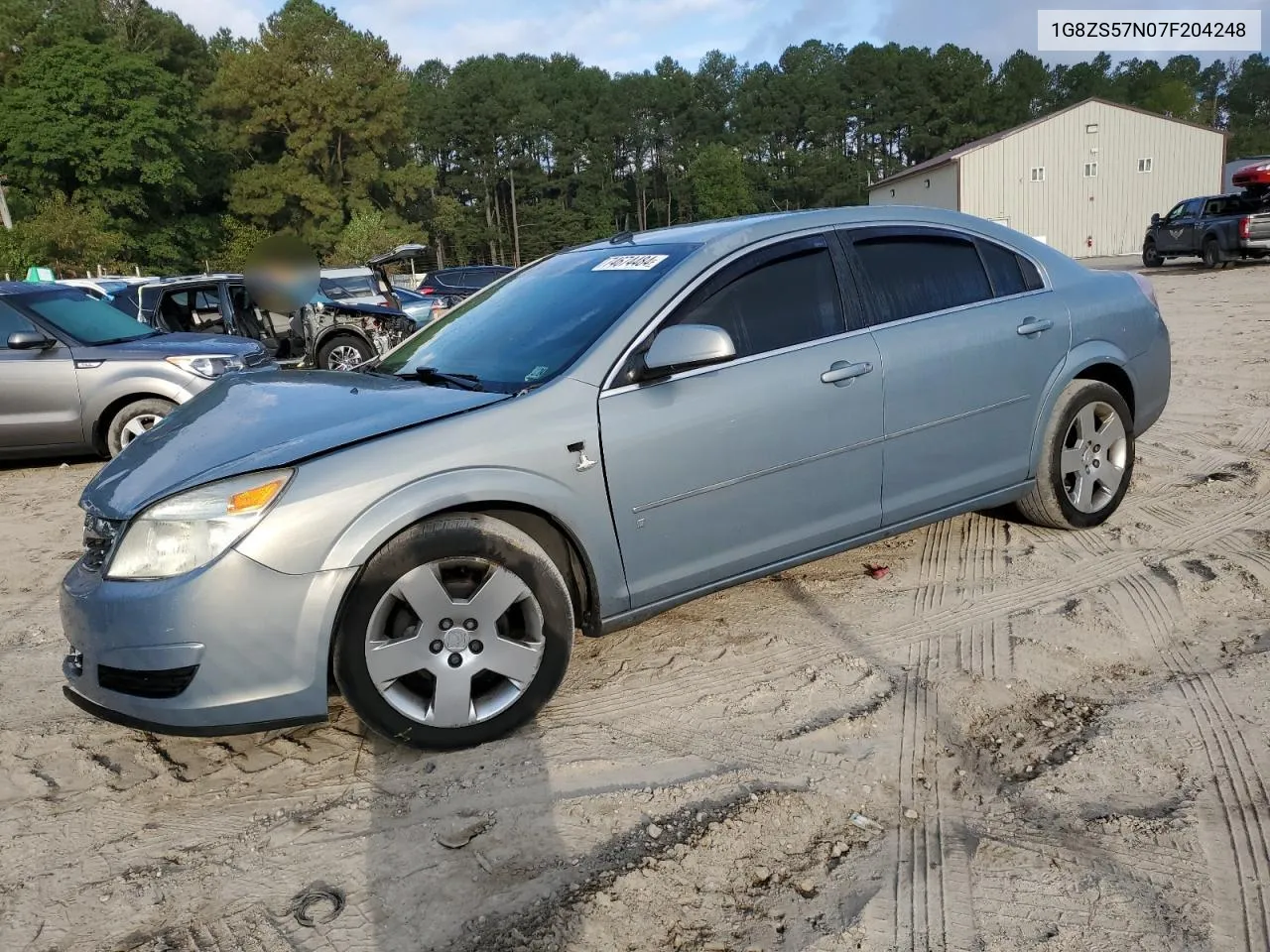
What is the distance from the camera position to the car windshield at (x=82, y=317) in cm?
823

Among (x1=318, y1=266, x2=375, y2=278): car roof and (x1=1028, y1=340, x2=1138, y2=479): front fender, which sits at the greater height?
(x1=318, y1=266, x2=375, y2=278): car roof

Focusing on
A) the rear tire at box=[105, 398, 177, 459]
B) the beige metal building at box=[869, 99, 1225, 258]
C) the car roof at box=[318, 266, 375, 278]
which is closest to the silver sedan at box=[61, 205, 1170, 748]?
the rear tire at box=[105, 398, 177, 459]

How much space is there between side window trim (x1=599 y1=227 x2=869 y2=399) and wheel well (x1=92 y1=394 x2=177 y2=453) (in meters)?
6.12

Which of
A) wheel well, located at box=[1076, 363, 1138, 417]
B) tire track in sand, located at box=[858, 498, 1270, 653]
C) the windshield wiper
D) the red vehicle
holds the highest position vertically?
the red vehicle

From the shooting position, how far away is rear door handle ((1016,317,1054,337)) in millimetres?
4418

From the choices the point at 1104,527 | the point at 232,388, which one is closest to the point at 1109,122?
the point at 1104,527

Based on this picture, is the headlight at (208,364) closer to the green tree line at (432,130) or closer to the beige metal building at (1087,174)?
the green tree line at (432,130)

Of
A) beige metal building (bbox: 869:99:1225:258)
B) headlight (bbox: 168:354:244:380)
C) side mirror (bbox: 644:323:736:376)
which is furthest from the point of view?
beige metal building (bbox: 869:99:1225:258)

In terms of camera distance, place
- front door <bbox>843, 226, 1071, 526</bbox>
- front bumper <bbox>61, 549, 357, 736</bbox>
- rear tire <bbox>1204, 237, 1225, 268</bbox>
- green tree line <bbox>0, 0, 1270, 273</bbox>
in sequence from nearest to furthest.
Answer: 1. front bumper <bbox>61, 549, 357, 736</bbox>
2. front door <bbox>843, 226, 1071, 526</bbox>
3. rear tire <bbox>1204, 237, 1225, 268</bbox>
4. green tree line <bbox>0, 0, 1270, 273</bbox>

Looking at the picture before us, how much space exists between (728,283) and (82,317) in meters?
7.06

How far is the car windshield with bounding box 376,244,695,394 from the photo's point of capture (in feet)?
11.7

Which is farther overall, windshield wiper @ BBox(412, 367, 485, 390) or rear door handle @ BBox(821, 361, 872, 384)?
rear door handle @ BBox(821, 361, 872, 384)

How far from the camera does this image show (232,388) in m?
3.84

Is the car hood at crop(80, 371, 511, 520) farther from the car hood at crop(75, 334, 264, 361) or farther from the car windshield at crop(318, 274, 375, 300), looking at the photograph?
the car windshield at crop(318, 274, 375, 300)
